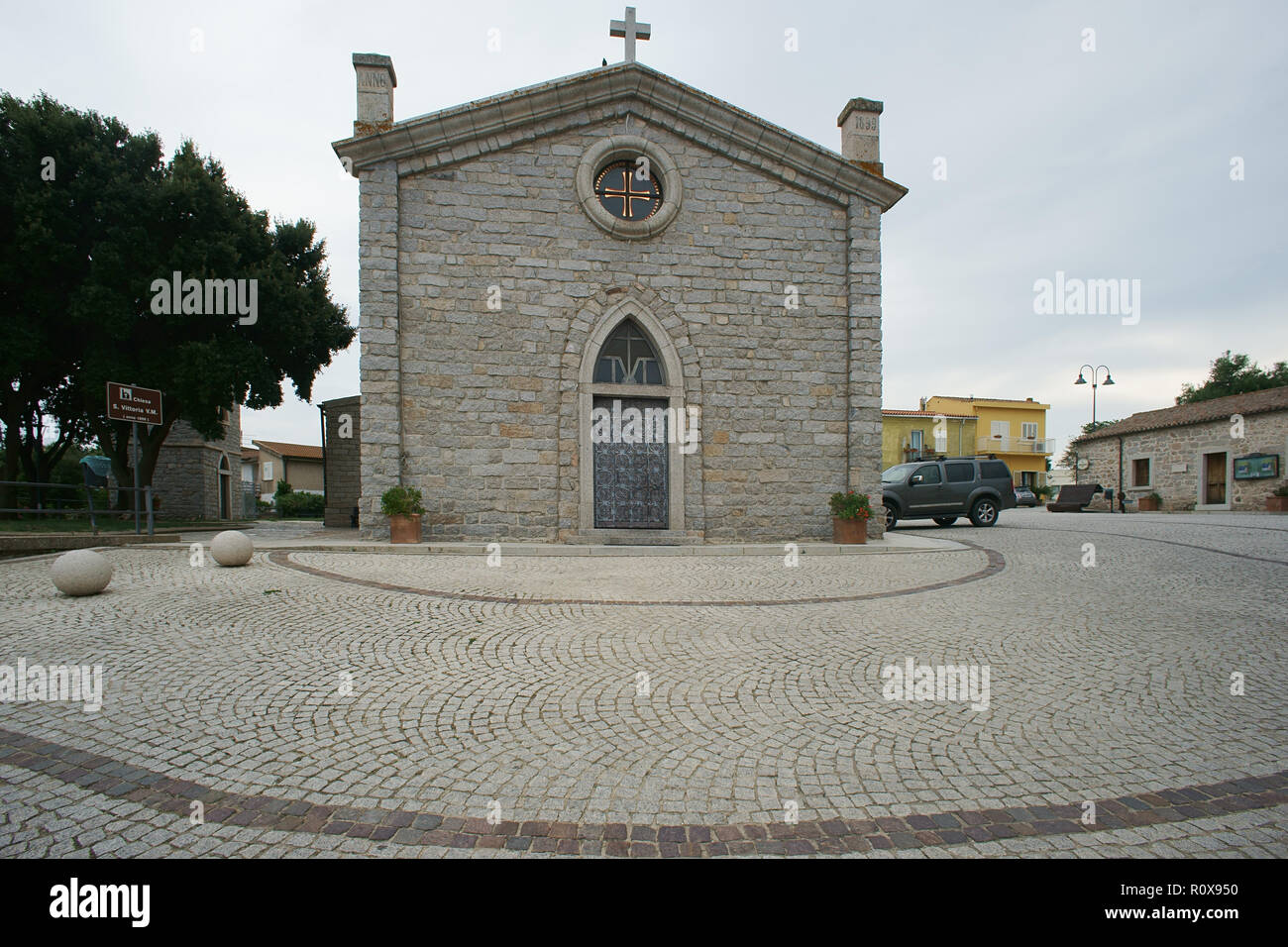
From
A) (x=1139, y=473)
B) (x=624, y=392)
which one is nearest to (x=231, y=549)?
(x=624, y=392)

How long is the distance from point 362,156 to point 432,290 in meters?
2.62

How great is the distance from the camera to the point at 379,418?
32.3 ft

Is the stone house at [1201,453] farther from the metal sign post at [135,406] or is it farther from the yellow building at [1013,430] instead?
the metal sign post at [135,406]

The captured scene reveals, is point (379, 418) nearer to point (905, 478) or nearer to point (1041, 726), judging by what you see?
point (1041, 726)

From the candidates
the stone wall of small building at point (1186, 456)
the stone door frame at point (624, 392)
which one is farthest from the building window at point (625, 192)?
the stone wall of small building at point (1186, 456)

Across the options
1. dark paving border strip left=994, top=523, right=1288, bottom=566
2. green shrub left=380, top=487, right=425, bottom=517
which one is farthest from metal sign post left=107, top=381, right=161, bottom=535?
dark paving border strip left=994, top=523, right=1288, bottom=566

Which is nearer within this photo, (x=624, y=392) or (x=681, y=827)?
(x=681, y=827)

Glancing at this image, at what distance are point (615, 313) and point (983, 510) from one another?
1150 cm

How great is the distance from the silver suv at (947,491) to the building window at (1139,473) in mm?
17497

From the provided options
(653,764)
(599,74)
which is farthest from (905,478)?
(653,764)

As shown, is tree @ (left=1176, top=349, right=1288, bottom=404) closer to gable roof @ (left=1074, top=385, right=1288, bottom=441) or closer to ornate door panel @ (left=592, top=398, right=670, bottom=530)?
gable roof @ (left=1074, top=385, right=1288, bottom=441)

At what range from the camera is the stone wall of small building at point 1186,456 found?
21016 mm

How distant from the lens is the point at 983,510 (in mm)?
15078

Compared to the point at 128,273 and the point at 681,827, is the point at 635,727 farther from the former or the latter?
the point at 128,273
